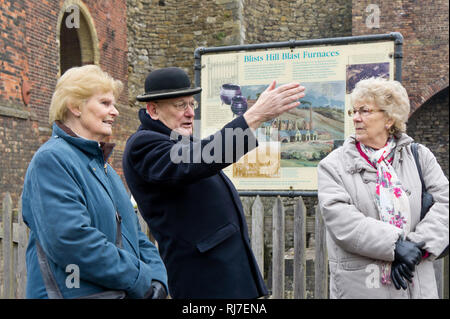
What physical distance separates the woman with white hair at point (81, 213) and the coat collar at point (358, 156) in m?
1.13

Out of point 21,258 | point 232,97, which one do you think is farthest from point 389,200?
point 21,258

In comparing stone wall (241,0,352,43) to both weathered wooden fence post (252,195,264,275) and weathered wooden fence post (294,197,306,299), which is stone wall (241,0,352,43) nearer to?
weathered wooden fence post (252,195,264,275)

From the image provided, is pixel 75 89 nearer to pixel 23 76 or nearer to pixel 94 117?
pixel 94 117

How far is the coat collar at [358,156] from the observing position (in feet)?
8.63

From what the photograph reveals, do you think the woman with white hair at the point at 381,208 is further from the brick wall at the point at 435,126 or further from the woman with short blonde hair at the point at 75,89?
the brick wall at the point at 435,126

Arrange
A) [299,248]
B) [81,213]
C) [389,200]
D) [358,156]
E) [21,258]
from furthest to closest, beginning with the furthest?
[21,258] < [299,248] < [358,156] < [389,200] < [81,213]

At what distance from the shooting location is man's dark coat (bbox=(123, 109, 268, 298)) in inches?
88.0

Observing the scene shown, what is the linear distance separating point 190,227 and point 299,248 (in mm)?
2119

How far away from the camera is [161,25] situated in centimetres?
1219

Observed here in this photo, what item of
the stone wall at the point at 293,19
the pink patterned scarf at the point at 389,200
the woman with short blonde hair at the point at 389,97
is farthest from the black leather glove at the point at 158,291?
the stone wall at the point at 293,19

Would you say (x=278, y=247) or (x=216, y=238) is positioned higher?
(x=216, y=238)

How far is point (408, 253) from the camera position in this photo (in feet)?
7.86

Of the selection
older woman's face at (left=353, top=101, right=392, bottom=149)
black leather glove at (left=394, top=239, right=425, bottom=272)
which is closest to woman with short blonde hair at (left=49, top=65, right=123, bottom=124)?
older woman's face at (left=353, top=101, right=392, bottom=149)

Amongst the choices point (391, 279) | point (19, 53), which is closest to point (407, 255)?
point (391, 279)
